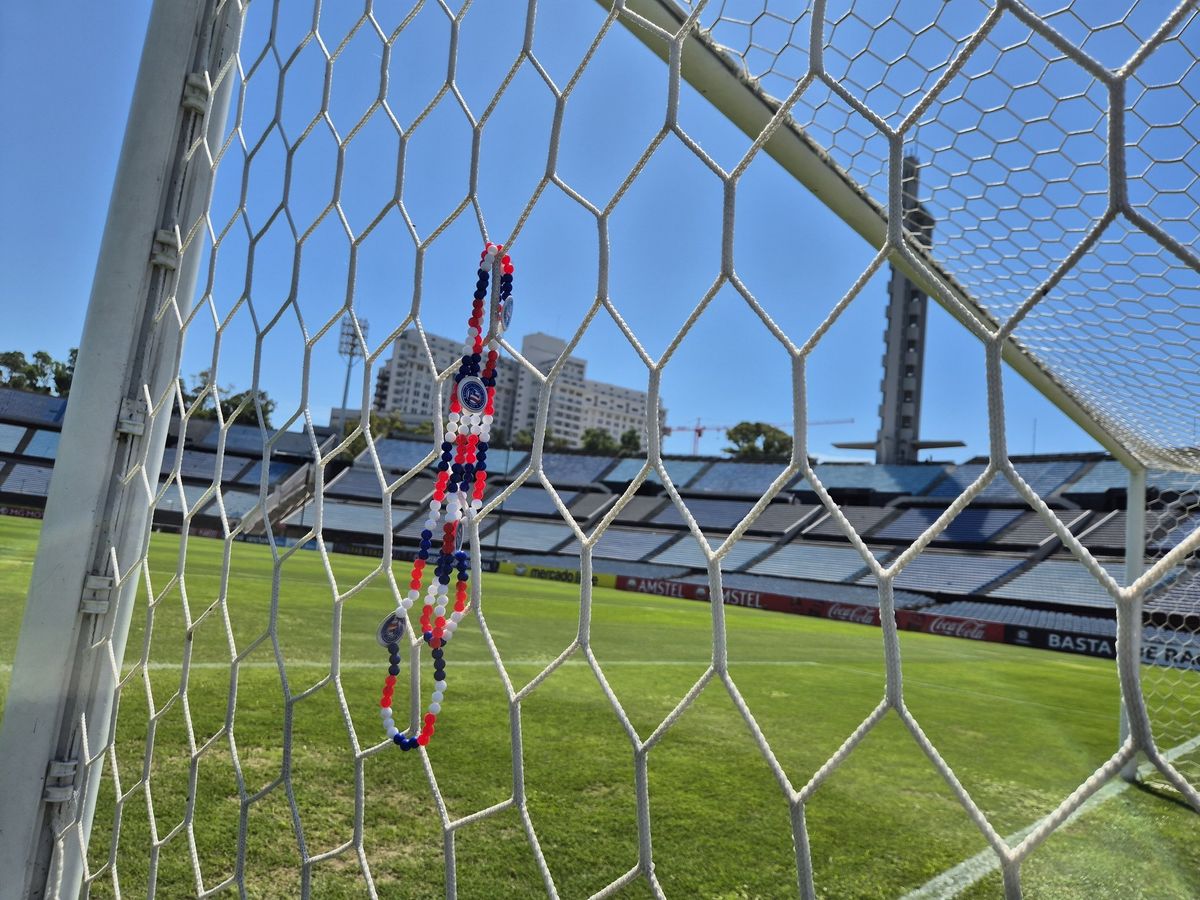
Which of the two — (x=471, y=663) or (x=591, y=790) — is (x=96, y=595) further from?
(x=471, y=663)

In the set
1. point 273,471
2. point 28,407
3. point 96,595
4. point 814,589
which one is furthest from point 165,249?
point 28,407

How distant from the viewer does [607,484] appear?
25.2 m

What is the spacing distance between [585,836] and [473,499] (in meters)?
1.06

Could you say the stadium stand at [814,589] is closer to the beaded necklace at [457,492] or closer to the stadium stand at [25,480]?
the beaded necklace at [457,492]

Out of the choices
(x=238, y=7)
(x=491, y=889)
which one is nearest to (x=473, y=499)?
(x=491, y=889)

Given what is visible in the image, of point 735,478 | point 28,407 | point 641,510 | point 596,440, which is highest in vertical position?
point 596,440

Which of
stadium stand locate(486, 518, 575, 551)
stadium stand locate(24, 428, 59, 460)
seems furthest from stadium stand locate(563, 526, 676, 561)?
stadium stand locate(24, 428, 59, 460)

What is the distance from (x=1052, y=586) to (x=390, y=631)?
52.0 feet

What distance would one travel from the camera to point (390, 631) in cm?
81

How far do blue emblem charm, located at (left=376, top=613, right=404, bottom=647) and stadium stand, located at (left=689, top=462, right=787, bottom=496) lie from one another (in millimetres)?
23052

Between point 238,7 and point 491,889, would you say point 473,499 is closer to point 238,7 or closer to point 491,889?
point 491,889

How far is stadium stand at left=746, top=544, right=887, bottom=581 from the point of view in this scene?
16.6 meters

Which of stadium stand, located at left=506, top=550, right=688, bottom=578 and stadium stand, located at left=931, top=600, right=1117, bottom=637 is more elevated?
stadium stand, located at left=506, top=550, right=688, bottom=578

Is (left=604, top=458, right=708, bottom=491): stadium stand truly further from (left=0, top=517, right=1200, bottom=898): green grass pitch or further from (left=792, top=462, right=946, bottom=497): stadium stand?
(left=0, top=517, right=1200, bottom=898): green grass pitch
